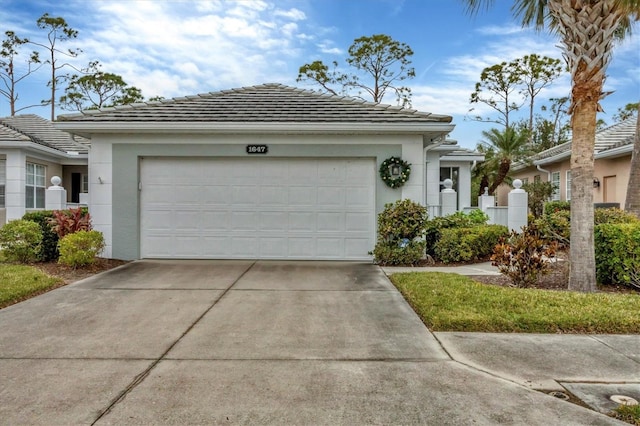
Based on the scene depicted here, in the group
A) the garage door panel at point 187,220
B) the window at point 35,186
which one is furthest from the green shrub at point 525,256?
the window at point 35,186

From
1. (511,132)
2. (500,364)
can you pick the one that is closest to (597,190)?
(511,132)

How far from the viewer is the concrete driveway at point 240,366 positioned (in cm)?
295

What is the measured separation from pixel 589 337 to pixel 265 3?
1142cm

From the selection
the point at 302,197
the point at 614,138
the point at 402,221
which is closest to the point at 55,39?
the point at 302,197

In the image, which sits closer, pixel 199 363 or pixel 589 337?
pixel 199 363

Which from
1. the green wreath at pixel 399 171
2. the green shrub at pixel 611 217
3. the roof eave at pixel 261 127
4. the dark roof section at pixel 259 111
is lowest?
the green shrub at pixel 611 217

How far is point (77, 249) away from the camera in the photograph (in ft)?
26.3

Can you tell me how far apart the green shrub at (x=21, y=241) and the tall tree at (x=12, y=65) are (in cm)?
2415

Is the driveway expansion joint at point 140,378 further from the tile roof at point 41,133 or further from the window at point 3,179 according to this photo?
the tile roof at point 41,133

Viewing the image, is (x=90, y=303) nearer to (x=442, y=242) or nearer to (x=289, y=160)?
(x=289, y=160)

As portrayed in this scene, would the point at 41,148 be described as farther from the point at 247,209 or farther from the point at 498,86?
the point at 498,86

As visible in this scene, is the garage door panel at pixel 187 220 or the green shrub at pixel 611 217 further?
the garage door panel at pixel 187 220

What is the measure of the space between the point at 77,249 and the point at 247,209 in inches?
139

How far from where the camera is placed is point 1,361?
384 cm
